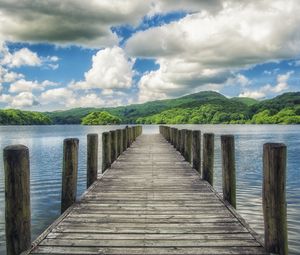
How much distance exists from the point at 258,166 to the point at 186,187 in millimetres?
18878

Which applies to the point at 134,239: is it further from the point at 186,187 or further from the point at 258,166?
the point at 258,166

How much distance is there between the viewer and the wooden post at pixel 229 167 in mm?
7988

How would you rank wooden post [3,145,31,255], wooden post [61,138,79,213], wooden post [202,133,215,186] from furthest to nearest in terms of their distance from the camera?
wooden post [202,133,215,186], wooden post [61,138,79,213], wooden post [3,145,31,255]

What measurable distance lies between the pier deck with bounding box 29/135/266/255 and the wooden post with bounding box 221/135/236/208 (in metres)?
0.26

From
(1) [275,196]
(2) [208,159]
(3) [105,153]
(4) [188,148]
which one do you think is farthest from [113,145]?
(1) [275,196]

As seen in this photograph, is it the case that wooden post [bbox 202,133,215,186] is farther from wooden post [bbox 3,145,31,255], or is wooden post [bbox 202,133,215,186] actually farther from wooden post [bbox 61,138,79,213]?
wooden post [bbox 3,145,31,255]

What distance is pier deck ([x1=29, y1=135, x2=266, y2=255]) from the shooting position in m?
5.11

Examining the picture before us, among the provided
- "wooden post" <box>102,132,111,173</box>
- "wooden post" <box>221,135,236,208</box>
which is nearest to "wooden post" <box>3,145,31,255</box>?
"wooden post" <box>221,135,236,208</box>

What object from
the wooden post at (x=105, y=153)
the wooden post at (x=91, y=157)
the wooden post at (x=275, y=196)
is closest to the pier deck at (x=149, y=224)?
the wooden post at (x=275, y=196)

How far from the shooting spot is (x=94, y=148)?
10797 mm

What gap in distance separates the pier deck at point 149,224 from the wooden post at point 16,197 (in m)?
0.27

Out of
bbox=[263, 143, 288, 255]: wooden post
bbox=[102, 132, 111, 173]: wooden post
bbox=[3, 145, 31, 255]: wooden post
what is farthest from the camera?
bbox=[102, 132, 111, 173]: wooden post

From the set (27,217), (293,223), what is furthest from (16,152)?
(293,223)

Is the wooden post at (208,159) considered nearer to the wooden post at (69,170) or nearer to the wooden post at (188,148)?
the wooden post at (69,170)
